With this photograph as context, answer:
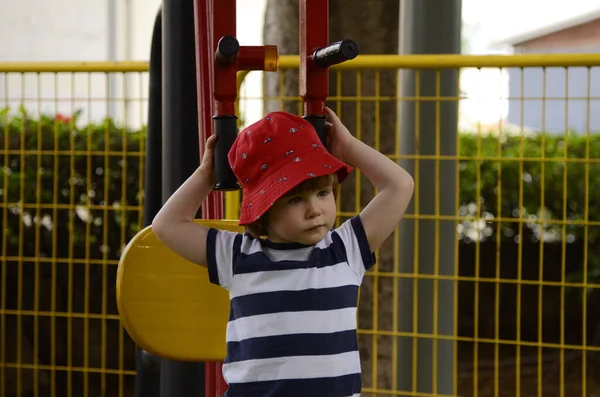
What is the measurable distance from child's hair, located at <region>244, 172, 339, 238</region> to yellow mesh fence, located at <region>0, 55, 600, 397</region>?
1.30 meters

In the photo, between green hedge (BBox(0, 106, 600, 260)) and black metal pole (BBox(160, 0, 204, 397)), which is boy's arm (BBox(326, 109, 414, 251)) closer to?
black metal pole (BBox(160, 0, 204, 397))

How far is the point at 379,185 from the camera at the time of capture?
1.88 m

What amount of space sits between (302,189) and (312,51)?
0.30m

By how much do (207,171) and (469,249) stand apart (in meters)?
3.92

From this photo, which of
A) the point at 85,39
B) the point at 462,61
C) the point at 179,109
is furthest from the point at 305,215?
the point at 85,39

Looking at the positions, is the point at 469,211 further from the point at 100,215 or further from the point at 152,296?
A: the point at 152,296

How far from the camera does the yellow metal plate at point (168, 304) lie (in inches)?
82.4

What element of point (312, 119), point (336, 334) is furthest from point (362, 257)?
point (312, 119)

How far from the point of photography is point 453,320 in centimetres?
339

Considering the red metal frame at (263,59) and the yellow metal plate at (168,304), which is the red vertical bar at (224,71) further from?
the yellow metal plate at (168,304)

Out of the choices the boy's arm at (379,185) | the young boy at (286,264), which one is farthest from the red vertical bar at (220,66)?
the boy's arm at (379,185)

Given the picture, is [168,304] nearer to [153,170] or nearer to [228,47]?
[228,47]

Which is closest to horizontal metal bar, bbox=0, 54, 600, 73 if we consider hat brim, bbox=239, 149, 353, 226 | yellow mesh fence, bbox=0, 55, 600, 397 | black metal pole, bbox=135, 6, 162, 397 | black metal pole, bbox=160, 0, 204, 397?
yellow mesh fence, bbox=0, 55, 600, 397

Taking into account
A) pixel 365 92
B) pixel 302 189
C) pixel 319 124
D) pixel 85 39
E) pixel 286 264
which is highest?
pixel 85 39
